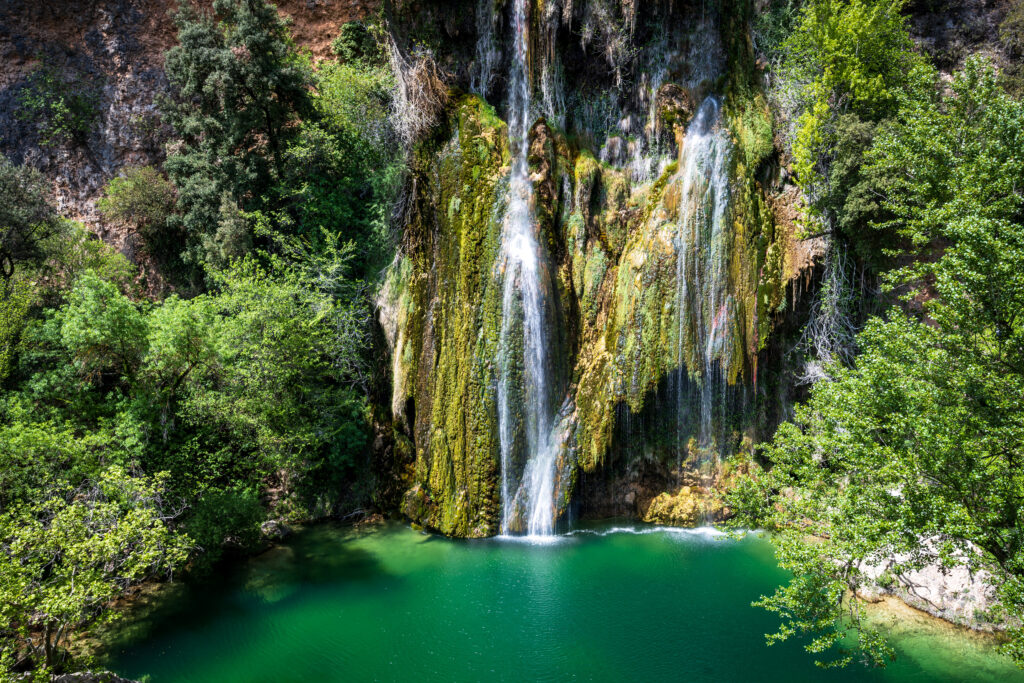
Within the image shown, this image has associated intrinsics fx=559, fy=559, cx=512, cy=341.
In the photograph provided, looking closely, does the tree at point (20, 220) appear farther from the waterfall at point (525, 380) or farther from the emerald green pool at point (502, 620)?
the waterfall at point (525, 380)

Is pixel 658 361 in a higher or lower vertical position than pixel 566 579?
higher

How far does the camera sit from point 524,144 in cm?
1620

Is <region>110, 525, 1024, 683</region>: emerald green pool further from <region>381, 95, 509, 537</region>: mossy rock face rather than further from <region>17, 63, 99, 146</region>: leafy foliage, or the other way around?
<region>17, 63, 99, 146</region>: leafy foliage

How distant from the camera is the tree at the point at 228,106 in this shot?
17.9 metres

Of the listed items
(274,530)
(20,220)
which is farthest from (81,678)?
(20,220)

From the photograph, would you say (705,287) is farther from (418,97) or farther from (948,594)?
(418,97)

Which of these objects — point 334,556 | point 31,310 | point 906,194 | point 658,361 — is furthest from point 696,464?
point 31,310

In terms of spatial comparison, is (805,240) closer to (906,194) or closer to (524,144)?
(906,194)

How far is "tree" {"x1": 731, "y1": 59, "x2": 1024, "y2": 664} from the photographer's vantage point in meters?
7.13

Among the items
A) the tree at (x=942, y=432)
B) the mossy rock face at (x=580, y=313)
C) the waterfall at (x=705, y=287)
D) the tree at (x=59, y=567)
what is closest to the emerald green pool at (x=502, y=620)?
the mossy rock face at (x=580, y=313)

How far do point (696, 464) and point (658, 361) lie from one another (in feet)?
9.93

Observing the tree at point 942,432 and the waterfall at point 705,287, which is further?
the waterfall at point 705,287

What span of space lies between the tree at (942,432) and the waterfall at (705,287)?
469cm

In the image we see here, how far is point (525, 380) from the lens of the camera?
15.2 metres
